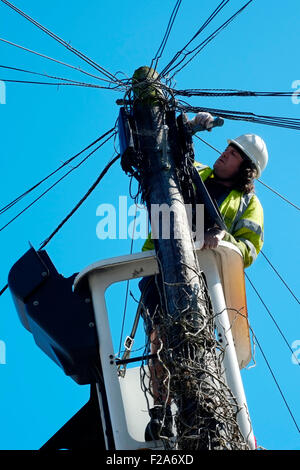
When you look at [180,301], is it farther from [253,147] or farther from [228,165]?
[253,147]

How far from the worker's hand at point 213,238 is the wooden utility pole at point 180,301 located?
7.3 inches

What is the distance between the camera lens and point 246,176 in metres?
6.70

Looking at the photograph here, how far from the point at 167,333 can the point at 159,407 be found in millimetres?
452

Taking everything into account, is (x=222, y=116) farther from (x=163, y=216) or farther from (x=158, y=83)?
(x=163, y=216)

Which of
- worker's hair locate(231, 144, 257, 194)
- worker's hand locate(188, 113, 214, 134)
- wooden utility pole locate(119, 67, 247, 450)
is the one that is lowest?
wooden utility pole locate(119, 67, 247, 450)

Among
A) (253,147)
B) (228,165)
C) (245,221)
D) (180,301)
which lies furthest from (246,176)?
(180,301)

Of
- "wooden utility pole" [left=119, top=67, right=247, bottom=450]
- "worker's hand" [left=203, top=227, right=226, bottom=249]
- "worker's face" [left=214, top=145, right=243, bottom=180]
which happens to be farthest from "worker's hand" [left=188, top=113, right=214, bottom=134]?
"worker's hand" [left=203, top=227, right=226, bottom=249]

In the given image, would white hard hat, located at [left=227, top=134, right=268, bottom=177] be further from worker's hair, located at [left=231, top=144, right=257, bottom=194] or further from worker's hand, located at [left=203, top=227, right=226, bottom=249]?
worker's hand, located at [left=203, top=227, right=226, bottom=249]

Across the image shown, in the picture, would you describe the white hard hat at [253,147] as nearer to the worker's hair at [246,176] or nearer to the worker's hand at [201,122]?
the worker's hair at [246,176]

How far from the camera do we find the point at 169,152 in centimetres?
600

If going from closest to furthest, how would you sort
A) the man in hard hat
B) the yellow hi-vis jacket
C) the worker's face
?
the man in hard hat < the yellow hi-vis jacket < the worker's face

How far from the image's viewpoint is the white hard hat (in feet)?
22.4
